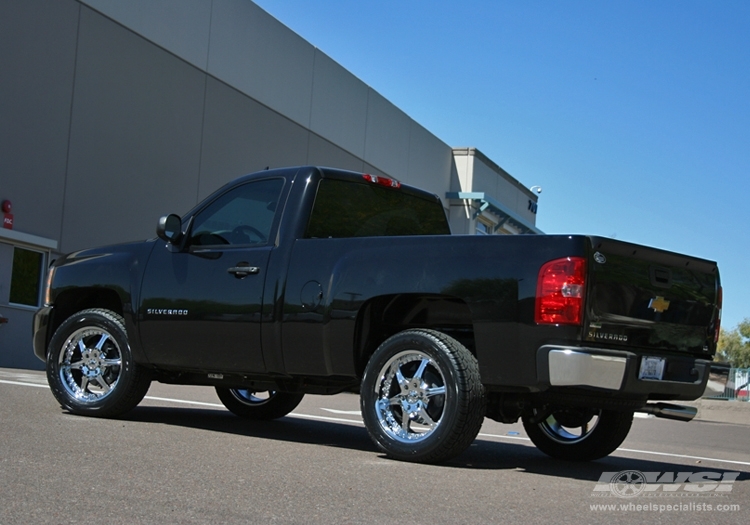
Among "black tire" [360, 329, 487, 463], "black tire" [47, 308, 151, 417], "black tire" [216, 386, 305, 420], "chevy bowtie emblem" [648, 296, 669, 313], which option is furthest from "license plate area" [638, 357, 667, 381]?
"black tire" [47, 308, 151, 417]

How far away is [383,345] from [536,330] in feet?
3.53

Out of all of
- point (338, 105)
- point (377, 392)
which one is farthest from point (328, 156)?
point (377, 392)

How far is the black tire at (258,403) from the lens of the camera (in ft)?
29.8

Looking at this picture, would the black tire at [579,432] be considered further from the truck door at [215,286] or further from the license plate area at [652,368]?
the truck door at [215,286]

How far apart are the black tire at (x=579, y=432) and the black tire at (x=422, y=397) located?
3.46 feet

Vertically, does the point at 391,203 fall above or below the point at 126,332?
above

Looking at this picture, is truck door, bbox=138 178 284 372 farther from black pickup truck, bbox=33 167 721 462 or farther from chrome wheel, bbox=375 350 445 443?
chrome wheel, bbox=375 350 445 443

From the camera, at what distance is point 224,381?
7.74 m

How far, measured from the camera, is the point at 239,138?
89.9ft

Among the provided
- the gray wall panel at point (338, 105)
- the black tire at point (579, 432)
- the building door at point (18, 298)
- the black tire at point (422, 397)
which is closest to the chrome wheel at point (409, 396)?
the black tire at point (422, 397)

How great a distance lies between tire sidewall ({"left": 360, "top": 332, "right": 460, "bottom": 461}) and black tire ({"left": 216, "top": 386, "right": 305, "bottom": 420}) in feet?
8.14

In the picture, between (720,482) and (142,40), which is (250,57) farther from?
(720,482)

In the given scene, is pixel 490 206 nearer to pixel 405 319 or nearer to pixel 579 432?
pixel 579 432

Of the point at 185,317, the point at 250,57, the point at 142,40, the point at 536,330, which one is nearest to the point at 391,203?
the point at 185,317
